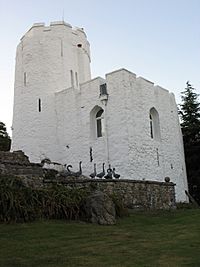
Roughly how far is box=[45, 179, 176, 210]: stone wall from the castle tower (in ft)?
29.7

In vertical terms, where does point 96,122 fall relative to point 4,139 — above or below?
below

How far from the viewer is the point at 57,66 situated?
26156mm

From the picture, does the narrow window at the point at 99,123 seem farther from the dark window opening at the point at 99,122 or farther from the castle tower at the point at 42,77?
the castle tower at the point at 42,77

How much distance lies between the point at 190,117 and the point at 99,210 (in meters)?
18.6

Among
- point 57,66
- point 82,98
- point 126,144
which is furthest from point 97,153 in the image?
point 57,66

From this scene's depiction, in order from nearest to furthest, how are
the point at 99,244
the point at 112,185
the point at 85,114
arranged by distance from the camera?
the point at 99,244
the point at 112,185
the point at 85,114

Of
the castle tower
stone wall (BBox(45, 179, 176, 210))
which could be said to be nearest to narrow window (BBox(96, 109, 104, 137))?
the castle tower

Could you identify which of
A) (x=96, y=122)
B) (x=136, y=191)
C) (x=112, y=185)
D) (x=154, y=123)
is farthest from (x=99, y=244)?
(x=154, y=123)

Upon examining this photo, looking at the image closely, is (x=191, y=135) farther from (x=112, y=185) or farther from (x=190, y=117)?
(x=112, y=185)

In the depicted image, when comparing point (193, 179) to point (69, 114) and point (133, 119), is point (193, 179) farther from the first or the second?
point (69, 114)

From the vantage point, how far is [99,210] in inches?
475

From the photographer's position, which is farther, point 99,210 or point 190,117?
point 190,117

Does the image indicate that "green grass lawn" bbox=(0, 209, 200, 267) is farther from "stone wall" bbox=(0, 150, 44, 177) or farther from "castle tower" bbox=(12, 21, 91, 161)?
"castle tower" bbox=(12, 21, 91, 161)

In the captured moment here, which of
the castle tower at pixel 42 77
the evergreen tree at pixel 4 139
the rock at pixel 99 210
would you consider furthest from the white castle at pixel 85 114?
the rock at pixel 99 210
